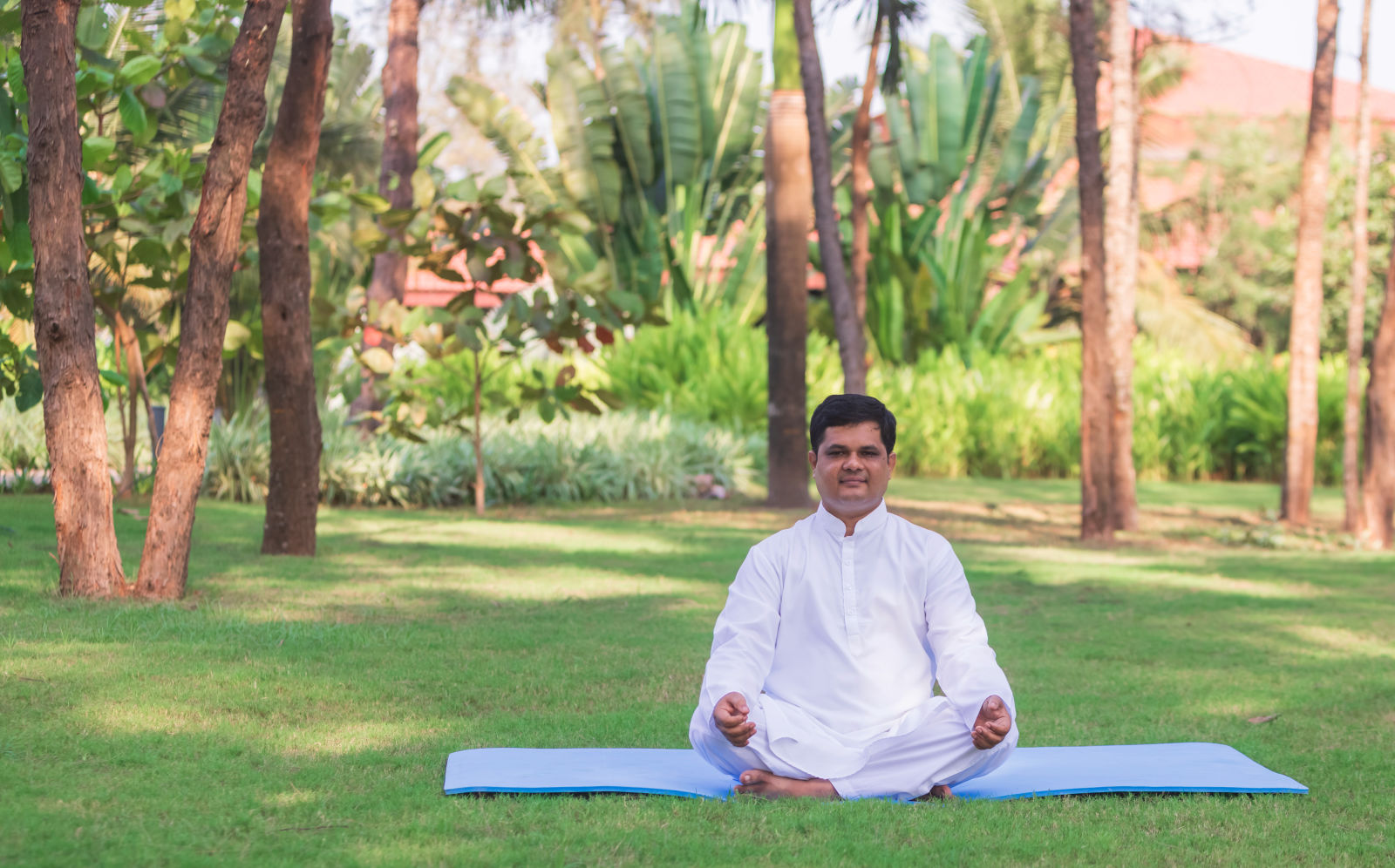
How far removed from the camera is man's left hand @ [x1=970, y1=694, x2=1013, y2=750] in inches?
135

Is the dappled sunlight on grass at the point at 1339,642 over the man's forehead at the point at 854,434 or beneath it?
beneath

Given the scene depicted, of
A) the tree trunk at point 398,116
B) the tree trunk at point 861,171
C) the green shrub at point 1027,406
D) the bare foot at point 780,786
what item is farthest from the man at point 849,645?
the green shrub at point 1027,406

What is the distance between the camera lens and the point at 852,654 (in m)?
3.73

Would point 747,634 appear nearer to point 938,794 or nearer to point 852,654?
point 852,654

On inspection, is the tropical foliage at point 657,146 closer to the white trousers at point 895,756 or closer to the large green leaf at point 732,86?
the large green leaf at point 732,86

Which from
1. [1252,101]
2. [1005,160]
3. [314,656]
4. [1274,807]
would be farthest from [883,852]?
[1252,101]

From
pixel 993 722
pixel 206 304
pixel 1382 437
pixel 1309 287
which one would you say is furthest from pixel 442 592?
pixel 1309 287

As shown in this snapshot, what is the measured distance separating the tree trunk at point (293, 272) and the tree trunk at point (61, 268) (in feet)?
6.38

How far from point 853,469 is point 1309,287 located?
391 inches

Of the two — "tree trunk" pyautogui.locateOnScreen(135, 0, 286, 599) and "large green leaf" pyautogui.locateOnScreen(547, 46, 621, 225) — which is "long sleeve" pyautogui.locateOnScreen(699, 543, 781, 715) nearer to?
"tree trunk" pyautogui.locateOnScreen(135, 0, 286, 599)

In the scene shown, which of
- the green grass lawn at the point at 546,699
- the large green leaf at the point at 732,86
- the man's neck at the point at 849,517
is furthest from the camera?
the large green leaf at the point at 732,86

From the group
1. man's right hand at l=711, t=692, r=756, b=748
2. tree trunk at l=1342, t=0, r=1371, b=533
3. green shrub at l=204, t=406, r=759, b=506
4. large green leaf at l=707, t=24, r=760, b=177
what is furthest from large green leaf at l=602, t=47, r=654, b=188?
man's right hand at l=711, t=692, r=756, b=748

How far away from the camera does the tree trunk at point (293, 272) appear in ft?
25.9

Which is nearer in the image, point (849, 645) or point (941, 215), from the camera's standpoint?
point (849, 645)
